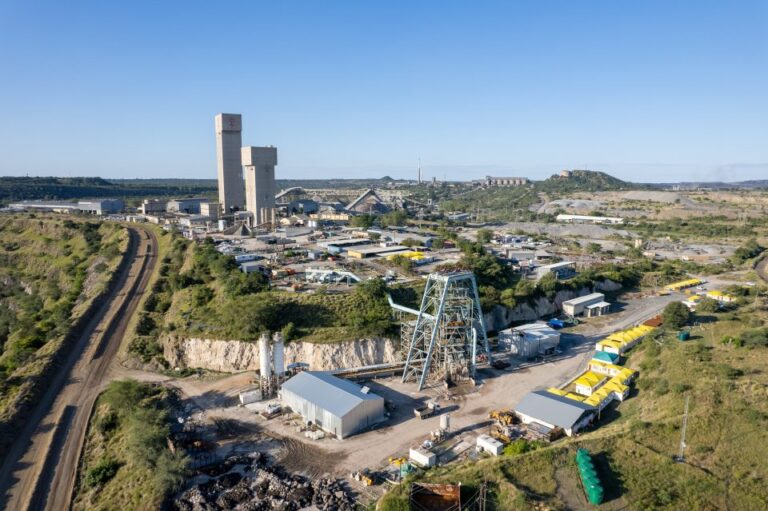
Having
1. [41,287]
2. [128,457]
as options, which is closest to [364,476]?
[128,457]

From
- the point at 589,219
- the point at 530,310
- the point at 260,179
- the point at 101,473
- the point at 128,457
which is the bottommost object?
the point at 101,473

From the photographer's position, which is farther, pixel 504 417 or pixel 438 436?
pixel 504 417

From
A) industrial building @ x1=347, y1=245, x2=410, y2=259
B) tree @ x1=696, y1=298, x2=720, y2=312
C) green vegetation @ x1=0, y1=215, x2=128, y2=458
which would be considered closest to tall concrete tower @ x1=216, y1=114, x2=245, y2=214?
green vegetation @ x1=0, y1=215, x2=128, y2=458

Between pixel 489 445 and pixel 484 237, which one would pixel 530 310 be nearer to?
pixel 489 445

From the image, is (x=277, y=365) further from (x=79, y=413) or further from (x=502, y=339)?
(x=502, y=339)

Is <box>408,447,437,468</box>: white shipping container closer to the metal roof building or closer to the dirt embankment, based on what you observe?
the metal roof building

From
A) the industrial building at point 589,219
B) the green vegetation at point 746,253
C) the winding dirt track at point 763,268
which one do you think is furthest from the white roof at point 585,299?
the industrial building at point 589,219
